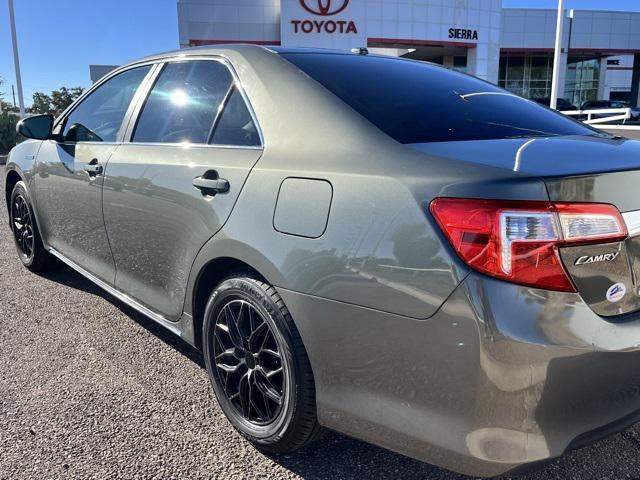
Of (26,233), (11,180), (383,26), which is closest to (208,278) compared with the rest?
(26,233)

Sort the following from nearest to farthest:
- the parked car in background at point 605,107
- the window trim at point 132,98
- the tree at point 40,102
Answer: the window trim at point 132,98
the parked car in background at point 605,107
the tree at point 40,102

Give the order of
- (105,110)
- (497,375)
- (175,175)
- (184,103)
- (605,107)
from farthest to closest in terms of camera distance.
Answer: (605,107)
(105,110)
(184,103)
(175,175)
(497,375)

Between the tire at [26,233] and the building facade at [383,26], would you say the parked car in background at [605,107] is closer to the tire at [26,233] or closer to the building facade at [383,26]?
the building facade at [383,26]

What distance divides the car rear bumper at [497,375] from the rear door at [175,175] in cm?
89

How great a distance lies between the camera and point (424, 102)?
235 cm

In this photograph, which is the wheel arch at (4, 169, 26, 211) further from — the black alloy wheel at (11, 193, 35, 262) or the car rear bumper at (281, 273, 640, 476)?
the car rear bumper at (281, 273, 640, 476)

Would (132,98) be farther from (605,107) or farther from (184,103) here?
(605,107)

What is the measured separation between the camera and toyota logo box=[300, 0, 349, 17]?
2977cm

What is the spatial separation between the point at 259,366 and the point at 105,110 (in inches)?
87.5

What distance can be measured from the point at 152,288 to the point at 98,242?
0.75 meters

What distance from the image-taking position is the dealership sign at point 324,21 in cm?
2980

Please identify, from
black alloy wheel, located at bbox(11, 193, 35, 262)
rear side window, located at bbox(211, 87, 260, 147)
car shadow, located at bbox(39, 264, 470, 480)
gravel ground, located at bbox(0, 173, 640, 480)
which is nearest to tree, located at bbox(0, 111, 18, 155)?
black alloy wheel, located at bbox(11, 193, 35, 262)

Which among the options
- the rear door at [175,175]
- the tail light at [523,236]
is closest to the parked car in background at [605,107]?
the rear door at [175,175]

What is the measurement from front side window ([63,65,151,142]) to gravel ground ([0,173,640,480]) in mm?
1235
